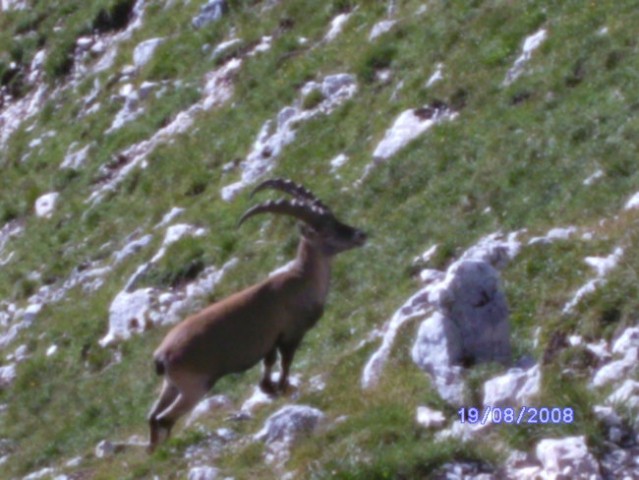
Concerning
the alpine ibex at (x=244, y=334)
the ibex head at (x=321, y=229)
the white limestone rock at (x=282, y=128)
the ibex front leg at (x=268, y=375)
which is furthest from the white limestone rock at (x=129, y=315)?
the ibex front leg at (x=268, y=375)

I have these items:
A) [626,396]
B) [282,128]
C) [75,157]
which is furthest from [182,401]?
[75,157]

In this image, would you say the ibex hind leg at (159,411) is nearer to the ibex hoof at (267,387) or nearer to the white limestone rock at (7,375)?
the ibex hoof at (267,387)

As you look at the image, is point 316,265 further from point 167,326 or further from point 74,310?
point 74,310

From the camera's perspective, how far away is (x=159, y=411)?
14.3 m

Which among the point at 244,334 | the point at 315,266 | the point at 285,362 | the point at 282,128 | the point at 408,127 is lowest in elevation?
the point at 282,128

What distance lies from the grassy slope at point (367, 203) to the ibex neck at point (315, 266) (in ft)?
2.11

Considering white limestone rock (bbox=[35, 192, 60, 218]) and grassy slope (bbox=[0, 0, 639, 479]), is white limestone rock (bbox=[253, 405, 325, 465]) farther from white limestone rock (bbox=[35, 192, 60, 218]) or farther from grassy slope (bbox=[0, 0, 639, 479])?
white limestone rock (bbox=[35, 192, 60, 218])

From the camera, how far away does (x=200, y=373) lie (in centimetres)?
1395

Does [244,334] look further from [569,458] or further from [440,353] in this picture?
[569,458]

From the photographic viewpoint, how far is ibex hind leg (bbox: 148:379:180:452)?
14086 millimetres

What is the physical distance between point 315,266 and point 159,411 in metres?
2.36

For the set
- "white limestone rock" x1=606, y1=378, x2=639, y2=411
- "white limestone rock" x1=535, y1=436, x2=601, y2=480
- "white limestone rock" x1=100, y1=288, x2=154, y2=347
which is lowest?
"white limestone rock" x1=100, y1=288, x2=154, y2=347

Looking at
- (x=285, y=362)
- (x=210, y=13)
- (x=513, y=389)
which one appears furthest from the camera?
(x=210, y=13)
